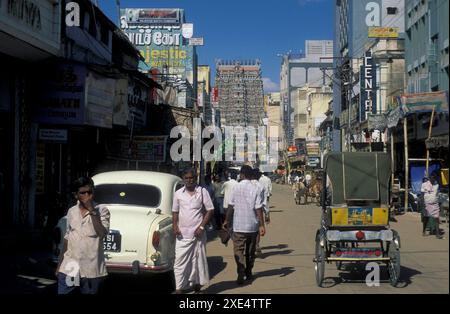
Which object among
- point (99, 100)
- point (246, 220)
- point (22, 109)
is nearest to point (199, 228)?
point (246, 220)

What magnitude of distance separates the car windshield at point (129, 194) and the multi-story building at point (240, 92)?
138731mm

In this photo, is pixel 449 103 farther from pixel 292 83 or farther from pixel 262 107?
pixel 262 107

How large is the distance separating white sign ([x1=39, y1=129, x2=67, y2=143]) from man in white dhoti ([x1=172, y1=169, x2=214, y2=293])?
23.9 feet

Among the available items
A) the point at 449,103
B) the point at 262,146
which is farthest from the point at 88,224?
the point at 262,146

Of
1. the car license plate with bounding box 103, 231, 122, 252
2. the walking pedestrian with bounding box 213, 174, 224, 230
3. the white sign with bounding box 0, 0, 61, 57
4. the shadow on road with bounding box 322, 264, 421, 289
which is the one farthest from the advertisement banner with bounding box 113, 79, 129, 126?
the shadow on road with bounding box 322, 264, 421, 289

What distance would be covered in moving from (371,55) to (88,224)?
37.2 metres

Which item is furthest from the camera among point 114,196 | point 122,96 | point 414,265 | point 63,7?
point 122,96

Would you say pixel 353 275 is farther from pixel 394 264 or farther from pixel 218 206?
pixel 218 206

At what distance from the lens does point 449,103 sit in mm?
2500

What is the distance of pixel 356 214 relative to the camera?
8.08m

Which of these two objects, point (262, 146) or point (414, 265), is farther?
point (262, 146)

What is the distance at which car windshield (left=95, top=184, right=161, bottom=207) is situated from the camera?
870 centimetres

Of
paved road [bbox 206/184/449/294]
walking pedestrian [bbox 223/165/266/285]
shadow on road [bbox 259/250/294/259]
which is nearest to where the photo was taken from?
paved road [bbox 206/184/449/294]

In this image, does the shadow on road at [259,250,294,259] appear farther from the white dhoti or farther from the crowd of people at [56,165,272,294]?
the white dhoti
